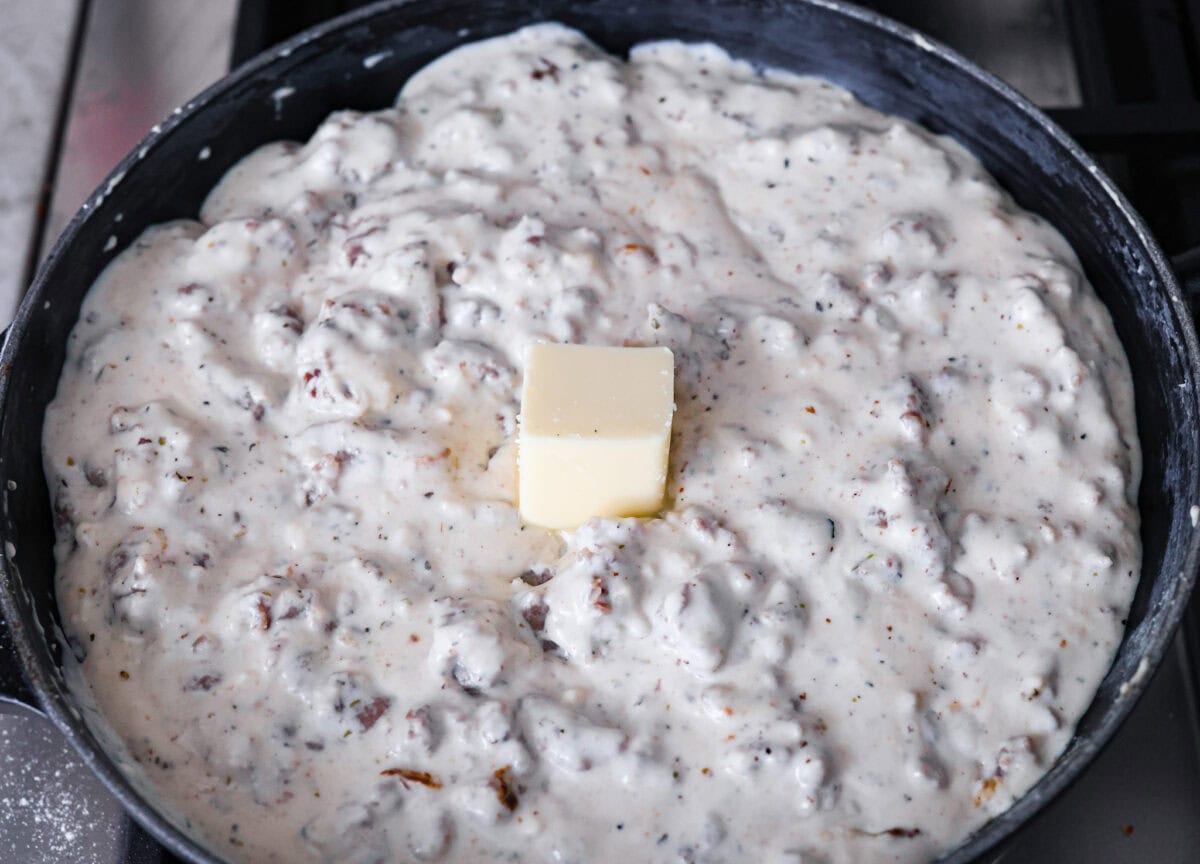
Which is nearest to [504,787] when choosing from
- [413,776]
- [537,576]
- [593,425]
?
[413,776]

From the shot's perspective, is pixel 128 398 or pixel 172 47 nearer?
pixel 128 398

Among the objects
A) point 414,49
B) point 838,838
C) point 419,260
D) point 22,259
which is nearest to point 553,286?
point 419,260

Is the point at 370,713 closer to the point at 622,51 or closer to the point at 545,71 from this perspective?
the point at 545,71

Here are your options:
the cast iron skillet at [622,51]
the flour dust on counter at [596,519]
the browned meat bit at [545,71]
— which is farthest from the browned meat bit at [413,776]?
the browned meat bit at [545,71]

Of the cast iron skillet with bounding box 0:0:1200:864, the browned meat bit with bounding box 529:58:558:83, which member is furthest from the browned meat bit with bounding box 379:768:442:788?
the browned meat bit with bounding box 529:58:558:83

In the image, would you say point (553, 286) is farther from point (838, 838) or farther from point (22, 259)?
point (22, 259)

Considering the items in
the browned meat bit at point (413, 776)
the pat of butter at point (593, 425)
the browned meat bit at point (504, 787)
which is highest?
the pat of butter at point (593, 425)

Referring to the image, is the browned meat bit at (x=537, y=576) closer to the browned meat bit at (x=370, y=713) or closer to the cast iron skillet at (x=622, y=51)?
the browned meat bit at (x=370, y=713)
